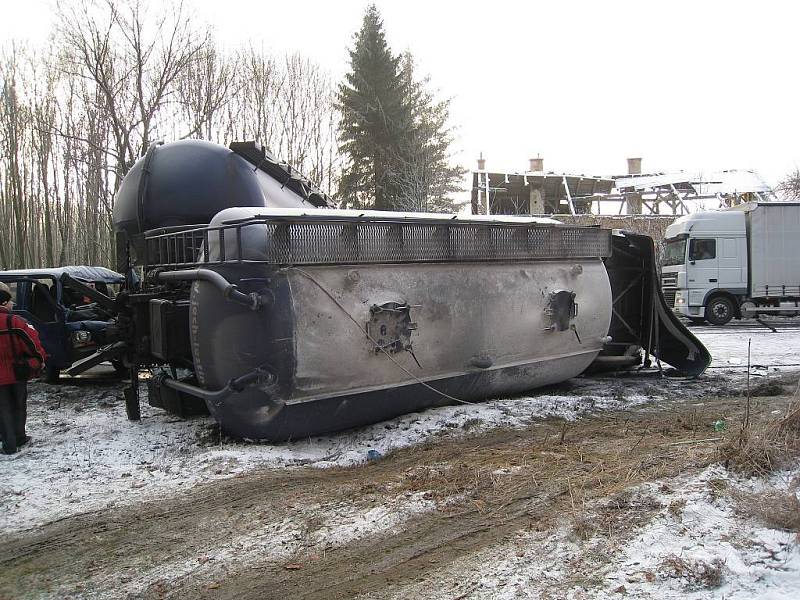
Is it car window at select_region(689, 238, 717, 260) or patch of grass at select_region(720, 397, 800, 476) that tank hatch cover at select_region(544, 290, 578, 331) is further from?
car window at select_region(689, 238, 717, 260)

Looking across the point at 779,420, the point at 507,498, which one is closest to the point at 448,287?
the point at 507,498

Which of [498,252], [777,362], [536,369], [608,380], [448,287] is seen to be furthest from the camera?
[777,362]

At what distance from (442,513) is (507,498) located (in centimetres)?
47

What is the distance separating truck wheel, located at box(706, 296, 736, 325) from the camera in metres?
18.6

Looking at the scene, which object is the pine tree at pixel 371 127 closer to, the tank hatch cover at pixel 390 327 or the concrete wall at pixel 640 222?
the concrete wall at pixel 640 222

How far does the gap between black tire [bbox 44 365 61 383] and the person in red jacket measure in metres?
4.02

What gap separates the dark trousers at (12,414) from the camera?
19.0 ft

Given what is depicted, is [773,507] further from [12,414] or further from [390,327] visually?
[12,414]

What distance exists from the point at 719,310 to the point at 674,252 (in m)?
2.16

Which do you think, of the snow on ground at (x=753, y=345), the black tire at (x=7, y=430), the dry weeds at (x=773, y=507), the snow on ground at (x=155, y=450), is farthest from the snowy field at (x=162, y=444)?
the dry weeds at (x=773, y=507)

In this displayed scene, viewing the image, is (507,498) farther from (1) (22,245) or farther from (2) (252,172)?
(1) (22,245)

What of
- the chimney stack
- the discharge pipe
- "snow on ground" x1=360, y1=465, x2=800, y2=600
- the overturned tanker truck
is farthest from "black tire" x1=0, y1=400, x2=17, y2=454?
the chimney stack

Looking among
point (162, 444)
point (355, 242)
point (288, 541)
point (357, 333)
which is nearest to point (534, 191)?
point (355, 242)

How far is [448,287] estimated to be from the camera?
6.47 metres
